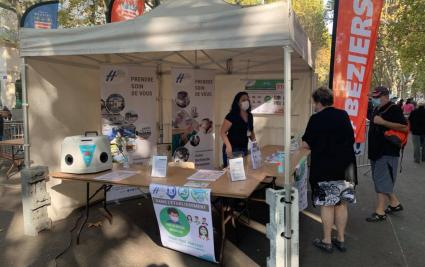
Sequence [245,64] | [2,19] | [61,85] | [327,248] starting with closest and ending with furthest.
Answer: [327,248] → [61,85] → [245,64] → [2,19]

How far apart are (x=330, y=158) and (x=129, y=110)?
9.74ft

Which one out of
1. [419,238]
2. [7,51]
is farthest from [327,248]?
[7,51]

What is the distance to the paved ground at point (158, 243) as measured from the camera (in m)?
3.35

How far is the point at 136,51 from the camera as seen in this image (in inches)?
125

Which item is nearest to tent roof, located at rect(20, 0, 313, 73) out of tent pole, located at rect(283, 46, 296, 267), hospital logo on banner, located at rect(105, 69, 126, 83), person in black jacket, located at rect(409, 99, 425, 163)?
tent pole, located at rect(283, 46, 296, 267)

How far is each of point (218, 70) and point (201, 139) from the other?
1495mm

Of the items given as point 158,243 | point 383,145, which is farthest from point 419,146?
point 158,243

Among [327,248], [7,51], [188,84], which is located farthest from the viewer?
[7,51]

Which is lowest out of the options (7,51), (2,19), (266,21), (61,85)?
(61,85)

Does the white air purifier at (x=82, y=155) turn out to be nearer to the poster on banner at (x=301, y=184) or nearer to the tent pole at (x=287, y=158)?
the tent pole at (x=287, y=158)

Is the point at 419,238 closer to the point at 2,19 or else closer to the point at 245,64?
the point at 245,64

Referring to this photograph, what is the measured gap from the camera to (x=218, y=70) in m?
6.67

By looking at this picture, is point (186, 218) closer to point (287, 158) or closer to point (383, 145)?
point (287, 158)

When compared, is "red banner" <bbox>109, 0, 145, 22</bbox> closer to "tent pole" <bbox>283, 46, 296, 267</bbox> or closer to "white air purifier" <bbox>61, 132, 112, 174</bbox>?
"white air purifier" <bbox>61, 132, 112, 174</bbox>
